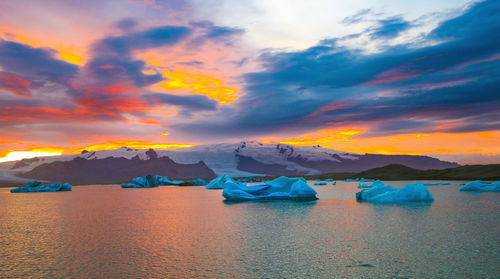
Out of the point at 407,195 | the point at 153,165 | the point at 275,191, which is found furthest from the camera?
the point at 153,165

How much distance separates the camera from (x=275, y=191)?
3316 cm

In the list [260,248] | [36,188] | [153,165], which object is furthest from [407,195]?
[153,165]

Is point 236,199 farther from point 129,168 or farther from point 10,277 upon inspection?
point 129,168

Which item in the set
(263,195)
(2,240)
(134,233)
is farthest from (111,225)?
(263,195)

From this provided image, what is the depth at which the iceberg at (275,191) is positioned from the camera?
101ft

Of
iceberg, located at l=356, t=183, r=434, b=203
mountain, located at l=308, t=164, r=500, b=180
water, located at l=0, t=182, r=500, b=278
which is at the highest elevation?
mountain, located at l=308, t=164, r=500, b=180

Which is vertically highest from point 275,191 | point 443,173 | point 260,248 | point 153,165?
point 153,165

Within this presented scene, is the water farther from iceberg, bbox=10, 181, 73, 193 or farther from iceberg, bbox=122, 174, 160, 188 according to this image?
iceberg, bbox=122, 174, 160, 188

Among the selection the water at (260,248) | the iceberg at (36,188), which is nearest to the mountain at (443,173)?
the water at (260,248)

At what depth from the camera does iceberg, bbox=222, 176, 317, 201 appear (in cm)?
3077

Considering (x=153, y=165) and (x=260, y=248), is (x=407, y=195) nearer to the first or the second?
(x=260, y=248)

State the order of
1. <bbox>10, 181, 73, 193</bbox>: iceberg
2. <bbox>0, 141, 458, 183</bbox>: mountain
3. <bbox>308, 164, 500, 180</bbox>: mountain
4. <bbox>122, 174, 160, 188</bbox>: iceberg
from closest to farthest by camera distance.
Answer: <bbox>10, 181, 73, 193</bbox>: iceberg < <bbox>122, 174, 160, 188</bbox>: iceberg < <bbox>308, 164, 500, 180</bbox>: mountain < <bbox>0, 141, 458, 183</bbox>: mountain

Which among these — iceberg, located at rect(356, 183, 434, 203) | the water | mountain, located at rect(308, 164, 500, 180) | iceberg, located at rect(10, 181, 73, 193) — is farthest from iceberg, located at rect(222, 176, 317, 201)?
mountain, located at rect(308, 164, 500, 180)

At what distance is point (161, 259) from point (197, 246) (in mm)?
1749
